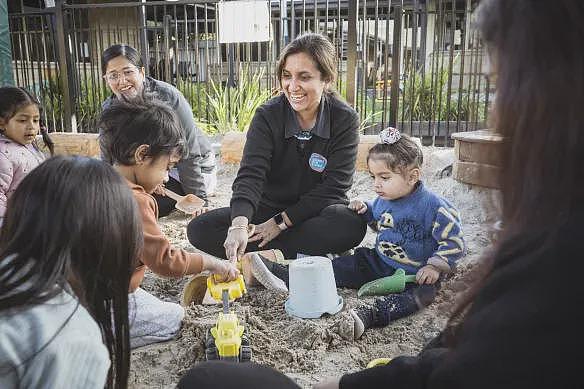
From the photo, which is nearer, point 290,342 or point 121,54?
point 290,342

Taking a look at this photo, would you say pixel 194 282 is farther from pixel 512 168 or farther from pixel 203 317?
pixel 512 168

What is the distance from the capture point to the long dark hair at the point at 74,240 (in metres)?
1.01

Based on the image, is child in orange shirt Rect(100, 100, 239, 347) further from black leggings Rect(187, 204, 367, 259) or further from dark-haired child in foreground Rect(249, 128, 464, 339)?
black leggings Rect(187, 204, 367, 259)

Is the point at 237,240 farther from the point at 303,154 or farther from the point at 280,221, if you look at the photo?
the point at 303,154

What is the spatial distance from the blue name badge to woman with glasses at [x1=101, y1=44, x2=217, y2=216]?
3.01 feet

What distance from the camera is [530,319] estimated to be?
2.02 feet

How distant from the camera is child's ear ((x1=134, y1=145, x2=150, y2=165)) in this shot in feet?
6.07

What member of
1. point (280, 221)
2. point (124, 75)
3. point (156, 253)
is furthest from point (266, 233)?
point (124, 75)

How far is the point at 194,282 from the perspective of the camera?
2156mm

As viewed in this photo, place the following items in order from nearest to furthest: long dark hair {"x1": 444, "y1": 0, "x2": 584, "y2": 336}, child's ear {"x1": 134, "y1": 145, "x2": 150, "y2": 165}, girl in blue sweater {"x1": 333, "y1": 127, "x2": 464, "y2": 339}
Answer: long dark hair {"x1": 444, "y1": 0, "x2": 584, "y2": 336} < child's ear {"x1": 134, "y1": 145, "x2": 150, "y2": 165} < girl in blue sweater {"x1": 333, "y1": 127, "x2": 464, "y2": 339}

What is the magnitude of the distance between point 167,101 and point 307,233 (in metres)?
1.44

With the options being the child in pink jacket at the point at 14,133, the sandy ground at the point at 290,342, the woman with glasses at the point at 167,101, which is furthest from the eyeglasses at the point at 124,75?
the sandy ground at the point at 290,342

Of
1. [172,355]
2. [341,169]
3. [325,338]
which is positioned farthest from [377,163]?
[172,355]

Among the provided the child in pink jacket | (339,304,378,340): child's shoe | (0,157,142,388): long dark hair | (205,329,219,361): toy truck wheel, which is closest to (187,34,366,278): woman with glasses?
(339,304,378,340): child's shoe
